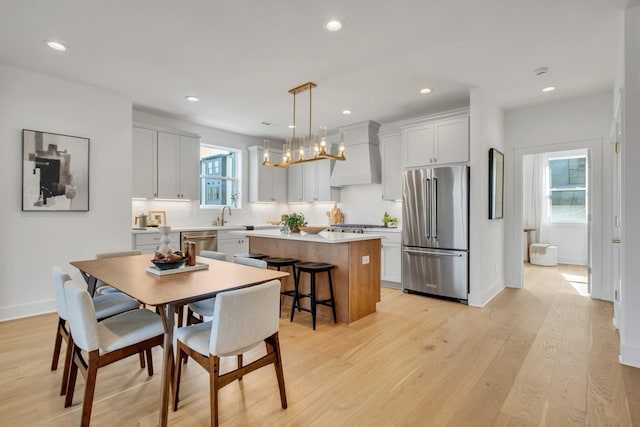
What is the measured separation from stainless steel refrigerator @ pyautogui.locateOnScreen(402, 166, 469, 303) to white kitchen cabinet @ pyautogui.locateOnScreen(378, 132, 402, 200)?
1.85ft

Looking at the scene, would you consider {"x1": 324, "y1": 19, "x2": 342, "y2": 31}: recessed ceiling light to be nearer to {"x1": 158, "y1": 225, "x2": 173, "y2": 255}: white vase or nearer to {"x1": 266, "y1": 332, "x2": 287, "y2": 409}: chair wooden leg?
{"x1": 158, "y1": 225, "x2": 173, "y2": 255}: white vase

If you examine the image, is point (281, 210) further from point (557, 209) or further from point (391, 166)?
point (557, 209)

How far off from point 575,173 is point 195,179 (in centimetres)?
797

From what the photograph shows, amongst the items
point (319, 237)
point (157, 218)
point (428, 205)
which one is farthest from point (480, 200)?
point (157, 218)

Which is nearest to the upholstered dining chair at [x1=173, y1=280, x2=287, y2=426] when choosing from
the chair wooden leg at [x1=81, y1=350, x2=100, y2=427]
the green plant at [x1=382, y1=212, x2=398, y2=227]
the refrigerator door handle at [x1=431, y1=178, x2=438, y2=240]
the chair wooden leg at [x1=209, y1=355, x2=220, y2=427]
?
the chair wooden leg at [x1=209, y1=355, x2=220, y2=427]

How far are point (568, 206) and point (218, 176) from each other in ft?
25.0

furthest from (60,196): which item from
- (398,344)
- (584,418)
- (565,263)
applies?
(565,263)

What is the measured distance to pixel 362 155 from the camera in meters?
5.65

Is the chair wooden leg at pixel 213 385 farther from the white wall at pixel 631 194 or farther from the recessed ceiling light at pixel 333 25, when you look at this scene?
the white wall at pixel 631 194

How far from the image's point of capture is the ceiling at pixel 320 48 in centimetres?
248

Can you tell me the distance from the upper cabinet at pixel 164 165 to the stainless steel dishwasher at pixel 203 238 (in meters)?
0.67

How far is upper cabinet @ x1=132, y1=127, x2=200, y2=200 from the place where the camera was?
187 inches

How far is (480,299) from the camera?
4.13 meters

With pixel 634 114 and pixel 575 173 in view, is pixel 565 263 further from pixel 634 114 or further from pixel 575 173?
pixel 634 114
